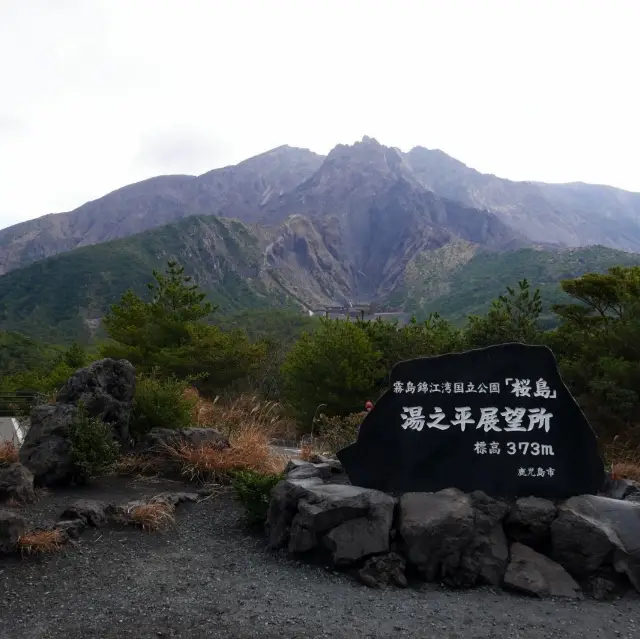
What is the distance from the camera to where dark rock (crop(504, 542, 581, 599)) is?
4.68 m

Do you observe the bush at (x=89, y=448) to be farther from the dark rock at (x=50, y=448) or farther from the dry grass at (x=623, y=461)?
the dry grass at (x=623, y=461)

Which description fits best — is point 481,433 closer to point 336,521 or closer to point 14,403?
point 336,521

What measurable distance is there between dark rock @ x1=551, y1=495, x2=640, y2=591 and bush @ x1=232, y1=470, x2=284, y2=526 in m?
2.59

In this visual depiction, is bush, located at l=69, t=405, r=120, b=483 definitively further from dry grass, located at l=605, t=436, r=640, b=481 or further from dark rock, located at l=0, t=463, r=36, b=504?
dry grass, located at l=605, t=436, r=640, b=481

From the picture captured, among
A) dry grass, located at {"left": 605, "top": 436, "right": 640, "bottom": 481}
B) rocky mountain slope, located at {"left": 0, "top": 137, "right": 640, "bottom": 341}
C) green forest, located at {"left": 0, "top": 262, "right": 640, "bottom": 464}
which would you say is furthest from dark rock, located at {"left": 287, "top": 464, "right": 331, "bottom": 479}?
rocky mountain slope, located at {"left": 0, "top": 137, "right": 640, "bottom": 341}

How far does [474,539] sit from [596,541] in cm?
98

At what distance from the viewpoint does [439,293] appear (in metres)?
108

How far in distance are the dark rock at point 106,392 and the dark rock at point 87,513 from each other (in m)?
1.77

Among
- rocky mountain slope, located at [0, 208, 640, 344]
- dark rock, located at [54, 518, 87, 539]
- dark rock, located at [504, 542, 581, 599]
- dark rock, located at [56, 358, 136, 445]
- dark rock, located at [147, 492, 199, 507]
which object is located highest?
rocky mountain slope, located at [0, 208, 640, 344]

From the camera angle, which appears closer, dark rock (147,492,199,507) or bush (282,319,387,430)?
dark rock (147,492,199,507)

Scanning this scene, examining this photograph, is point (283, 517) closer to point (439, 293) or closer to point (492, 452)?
point (492, 452)

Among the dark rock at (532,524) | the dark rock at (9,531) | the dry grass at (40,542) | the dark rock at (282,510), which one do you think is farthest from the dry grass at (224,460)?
the dark rock at (532,524)

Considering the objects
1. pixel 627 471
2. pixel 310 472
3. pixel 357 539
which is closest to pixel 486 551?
pixel 357 539

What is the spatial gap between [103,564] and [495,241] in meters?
164
